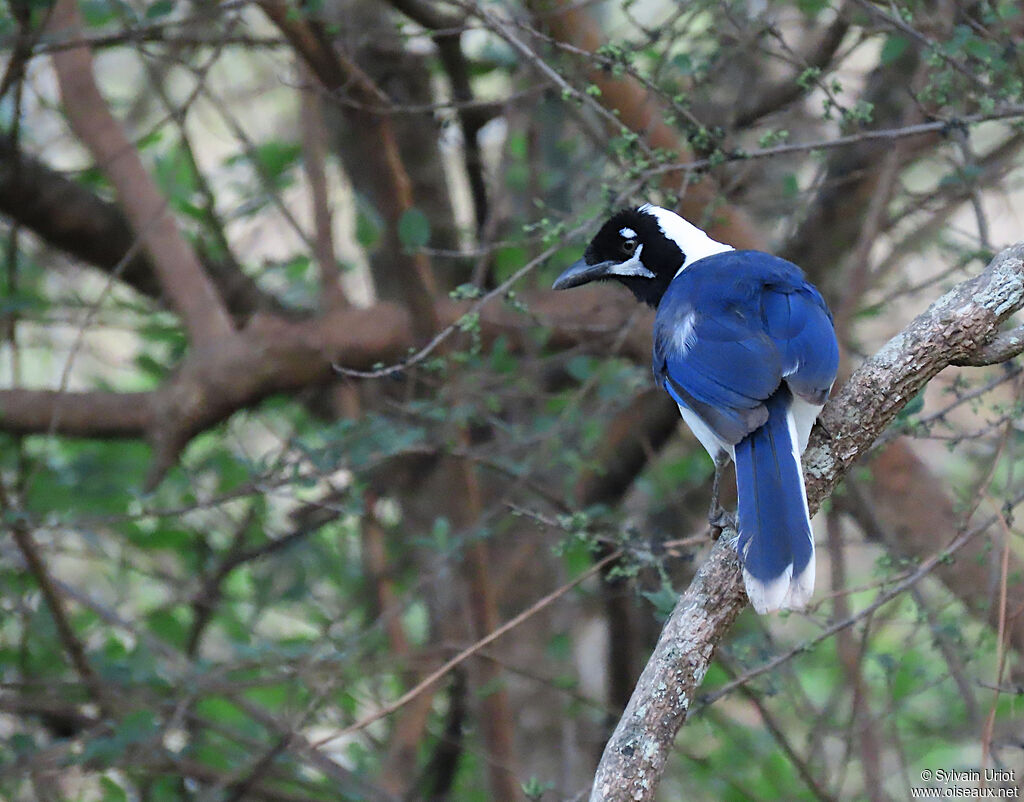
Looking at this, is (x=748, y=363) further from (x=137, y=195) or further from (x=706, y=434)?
(x=137, y=195)

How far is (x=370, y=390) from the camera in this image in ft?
17.2

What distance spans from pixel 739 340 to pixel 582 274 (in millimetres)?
745

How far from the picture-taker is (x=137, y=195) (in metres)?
4.79

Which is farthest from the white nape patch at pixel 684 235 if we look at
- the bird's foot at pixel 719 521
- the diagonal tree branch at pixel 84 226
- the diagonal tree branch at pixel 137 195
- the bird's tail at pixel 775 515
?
the diagonal tree branch at pixel 84 226

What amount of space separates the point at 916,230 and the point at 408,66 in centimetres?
219

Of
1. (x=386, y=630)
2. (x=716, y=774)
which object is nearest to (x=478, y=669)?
(x=386, y=630)

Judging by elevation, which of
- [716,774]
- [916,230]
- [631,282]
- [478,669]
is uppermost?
[916,230]

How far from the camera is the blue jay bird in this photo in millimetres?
2645

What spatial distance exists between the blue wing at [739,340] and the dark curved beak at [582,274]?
28 cm

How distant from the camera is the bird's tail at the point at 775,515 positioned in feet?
8.20

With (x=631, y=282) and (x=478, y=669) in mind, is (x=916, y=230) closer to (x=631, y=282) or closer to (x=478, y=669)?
(x=631, y=282)

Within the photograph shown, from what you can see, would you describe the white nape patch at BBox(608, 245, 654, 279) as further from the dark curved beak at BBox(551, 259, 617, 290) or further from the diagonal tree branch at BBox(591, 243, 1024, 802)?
the diagonal tree branch at BBox(591, 243, 1024, 802)

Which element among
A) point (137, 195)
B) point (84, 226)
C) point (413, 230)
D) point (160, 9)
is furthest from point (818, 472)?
point (84, 226)

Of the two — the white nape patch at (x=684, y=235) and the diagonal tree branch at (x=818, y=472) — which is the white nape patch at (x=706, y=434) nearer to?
the diagonal tree branch at (x=818, y=472)
